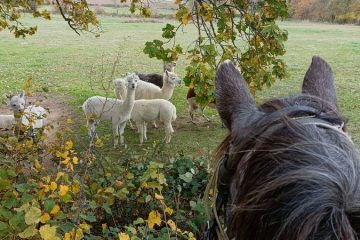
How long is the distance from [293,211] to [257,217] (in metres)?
0.12

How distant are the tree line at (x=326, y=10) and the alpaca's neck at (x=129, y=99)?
24174mm

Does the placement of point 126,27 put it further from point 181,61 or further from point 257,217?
point 257,217

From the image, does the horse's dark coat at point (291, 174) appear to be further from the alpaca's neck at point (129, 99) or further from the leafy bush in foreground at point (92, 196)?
the alpaca's neck at point (129, 99)

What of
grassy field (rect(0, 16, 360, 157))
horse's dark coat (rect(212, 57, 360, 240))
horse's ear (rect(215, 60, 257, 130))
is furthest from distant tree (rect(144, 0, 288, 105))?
horse's dark coat (rect(212, 57, 360, 240))

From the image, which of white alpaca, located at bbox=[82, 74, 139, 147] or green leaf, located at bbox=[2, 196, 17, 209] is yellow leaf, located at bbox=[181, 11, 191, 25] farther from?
white alpaca, located at bbox=[82, 74, 139, 147]

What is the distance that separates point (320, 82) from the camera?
1.68 meters

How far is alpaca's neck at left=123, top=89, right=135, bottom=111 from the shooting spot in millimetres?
8656

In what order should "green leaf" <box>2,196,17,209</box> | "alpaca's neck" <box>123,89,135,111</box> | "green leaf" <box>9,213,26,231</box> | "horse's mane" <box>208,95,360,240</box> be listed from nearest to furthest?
"horse's mane" <box>208,95,360,240</box>, "green leaf" <box>9,213,26,231</box>, "green leaf" <box>2,196,17,209</box>, "alpaca's neck" <box>123,89,135,111</box>

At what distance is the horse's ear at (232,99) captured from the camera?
1.43 meters

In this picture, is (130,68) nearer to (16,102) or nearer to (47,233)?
(16,102)

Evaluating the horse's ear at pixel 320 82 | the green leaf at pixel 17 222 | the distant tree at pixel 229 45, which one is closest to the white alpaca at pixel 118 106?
the distant tree at pixel 229 45

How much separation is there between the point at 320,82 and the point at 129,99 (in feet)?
23.6

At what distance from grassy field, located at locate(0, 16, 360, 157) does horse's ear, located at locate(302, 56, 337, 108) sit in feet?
0.26

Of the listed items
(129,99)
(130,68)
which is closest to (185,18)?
(129,99)
